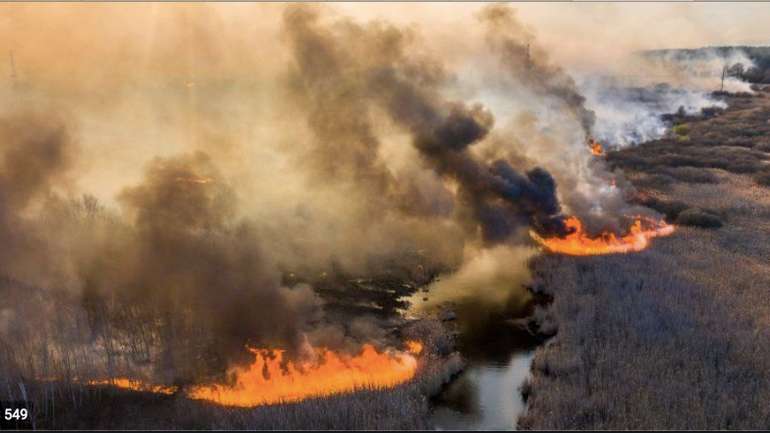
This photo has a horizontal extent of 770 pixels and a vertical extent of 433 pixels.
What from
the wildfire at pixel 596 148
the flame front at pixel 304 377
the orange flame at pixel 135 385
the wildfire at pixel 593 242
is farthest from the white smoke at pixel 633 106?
the orange flame at pixel 135 385

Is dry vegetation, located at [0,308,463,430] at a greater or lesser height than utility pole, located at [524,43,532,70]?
lesser

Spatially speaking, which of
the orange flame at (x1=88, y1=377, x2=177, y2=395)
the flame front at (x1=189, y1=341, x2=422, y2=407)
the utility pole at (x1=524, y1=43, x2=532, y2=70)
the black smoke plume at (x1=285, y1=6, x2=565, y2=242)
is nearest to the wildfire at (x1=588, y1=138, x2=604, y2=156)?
the utility pole at (x1=524, y1=43, x2=532, y2=70)

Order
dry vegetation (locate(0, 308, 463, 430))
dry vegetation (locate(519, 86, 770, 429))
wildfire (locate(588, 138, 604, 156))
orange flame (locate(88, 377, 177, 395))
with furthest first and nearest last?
wildfire (locate(588, 138, 604, 156)) → orange flame (locate(88, 377, 177, 395)) → dry vegetation (locate(519, 86, 770, 429)) → dry vegetation (locate(0, 308, 463, 430))

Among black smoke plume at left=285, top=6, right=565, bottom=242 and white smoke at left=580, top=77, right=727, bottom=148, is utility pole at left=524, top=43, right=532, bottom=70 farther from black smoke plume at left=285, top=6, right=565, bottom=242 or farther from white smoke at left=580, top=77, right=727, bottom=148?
white smoke at left=580, top=77, right=727, bottom=148

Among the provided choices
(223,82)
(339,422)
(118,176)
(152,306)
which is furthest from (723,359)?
(223,82)

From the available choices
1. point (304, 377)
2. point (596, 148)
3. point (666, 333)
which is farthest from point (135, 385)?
point (596, 148)
